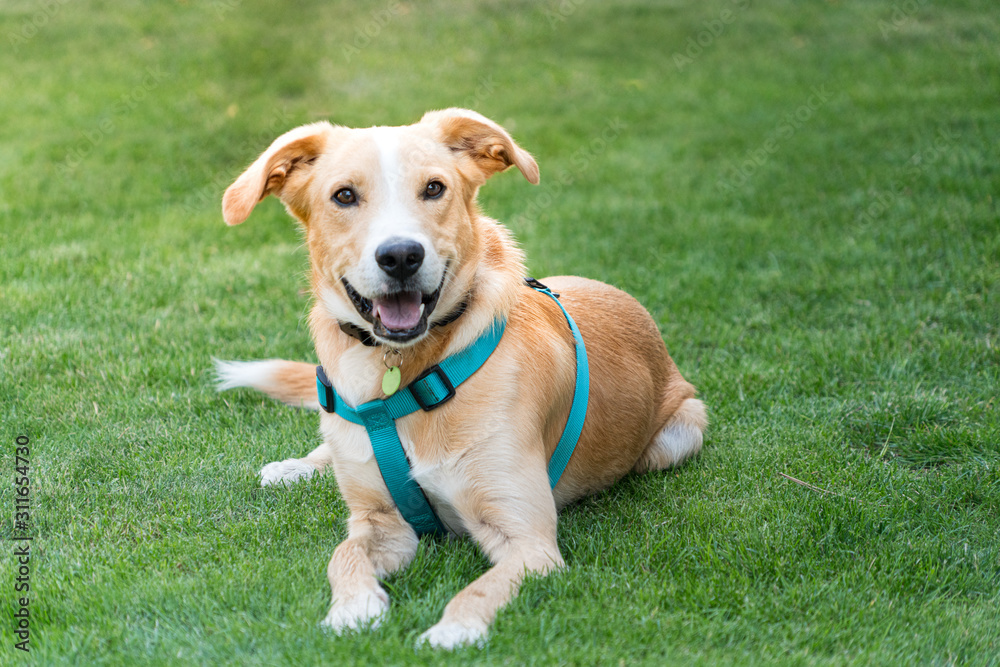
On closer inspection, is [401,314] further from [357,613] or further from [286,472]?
[286,472]

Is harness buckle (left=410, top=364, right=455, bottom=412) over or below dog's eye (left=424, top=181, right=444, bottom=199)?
below

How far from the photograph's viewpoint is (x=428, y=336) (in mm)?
3311

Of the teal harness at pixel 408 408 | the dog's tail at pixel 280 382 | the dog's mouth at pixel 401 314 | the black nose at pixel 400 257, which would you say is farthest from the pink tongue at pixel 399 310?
the dog's tail at pixel 280 382

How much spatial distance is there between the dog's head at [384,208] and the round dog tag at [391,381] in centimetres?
16

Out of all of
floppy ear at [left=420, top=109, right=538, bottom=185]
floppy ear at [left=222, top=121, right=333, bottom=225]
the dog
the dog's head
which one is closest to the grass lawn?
the dog

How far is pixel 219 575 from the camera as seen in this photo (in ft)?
10.2

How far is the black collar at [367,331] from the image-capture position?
130 inches

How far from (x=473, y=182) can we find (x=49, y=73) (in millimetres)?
9552

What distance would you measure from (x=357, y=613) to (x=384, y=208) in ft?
4.41

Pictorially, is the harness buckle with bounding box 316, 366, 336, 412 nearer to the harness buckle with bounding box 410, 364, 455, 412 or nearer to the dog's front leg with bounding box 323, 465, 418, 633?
the dog's front leg with bounding box 323, 465, 418, 633

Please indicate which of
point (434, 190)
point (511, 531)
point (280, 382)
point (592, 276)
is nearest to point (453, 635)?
point (511, 531)

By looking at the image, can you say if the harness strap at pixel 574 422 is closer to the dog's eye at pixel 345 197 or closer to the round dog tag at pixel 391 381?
the round dog tag at pixel 391 381

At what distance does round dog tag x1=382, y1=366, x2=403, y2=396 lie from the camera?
3.22m

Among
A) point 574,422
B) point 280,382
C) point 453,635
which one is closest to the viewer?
point 453,635
